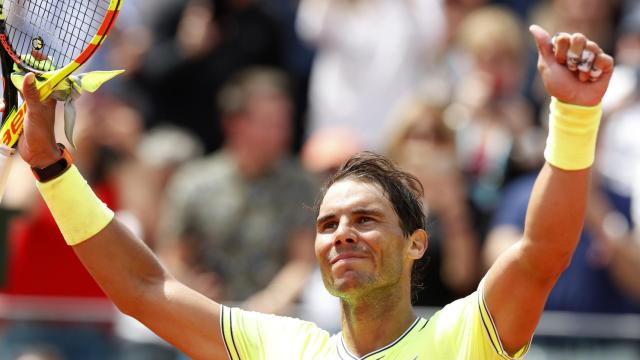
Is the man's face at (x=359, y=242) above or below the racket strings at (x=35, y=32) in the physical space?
below

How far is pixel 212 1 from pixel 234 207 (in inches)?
87.6

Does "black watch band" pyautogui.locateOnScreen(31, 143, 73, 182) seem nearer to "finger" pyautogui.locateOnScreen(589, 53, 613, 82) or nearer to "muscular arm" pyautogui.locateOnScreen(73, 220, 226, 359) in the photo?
"muscular arm" pyautogui.locateOnScreen(73, 220, 226, 359)

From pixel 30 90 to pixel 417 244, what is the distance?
57.6 inches

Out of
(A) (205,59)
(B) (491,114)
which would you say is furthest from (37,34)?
(A) (205,59)

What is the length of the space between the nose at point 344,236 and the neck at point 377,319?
211 mm

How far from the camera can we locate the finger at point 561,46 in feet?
13.9

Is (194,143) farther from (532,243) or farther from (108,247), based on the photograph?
(532,243)

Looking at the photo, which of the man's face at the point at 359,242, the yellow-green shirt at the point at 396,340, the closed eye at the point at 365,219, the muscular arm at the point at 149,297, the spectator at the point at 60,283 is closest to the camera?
the yellow-green shirt at the point at 396,340

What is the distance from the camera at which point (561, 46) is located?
13.9 ft

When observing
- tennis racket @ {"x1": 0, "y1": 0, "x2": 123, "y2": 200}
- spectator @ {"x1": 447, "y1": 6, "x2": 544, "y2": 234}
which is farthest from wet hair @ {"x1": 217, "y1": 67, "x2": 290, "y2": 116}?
tennis racket @ {"x1": 0, "y1": 0, "x2": 123, "y2": 200}

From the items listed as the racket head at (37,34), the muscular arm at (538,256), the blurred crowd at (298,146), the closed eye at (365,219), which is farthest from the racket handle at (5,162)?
the blurred crowd at (298,146)

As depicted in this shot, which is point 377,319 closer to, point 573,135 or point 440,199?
point 573,135

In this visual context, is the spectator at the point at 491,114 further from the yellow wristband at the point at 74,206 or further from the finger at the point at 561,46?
the finger at the point at 561,46

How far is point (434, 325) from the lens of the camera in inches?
182
